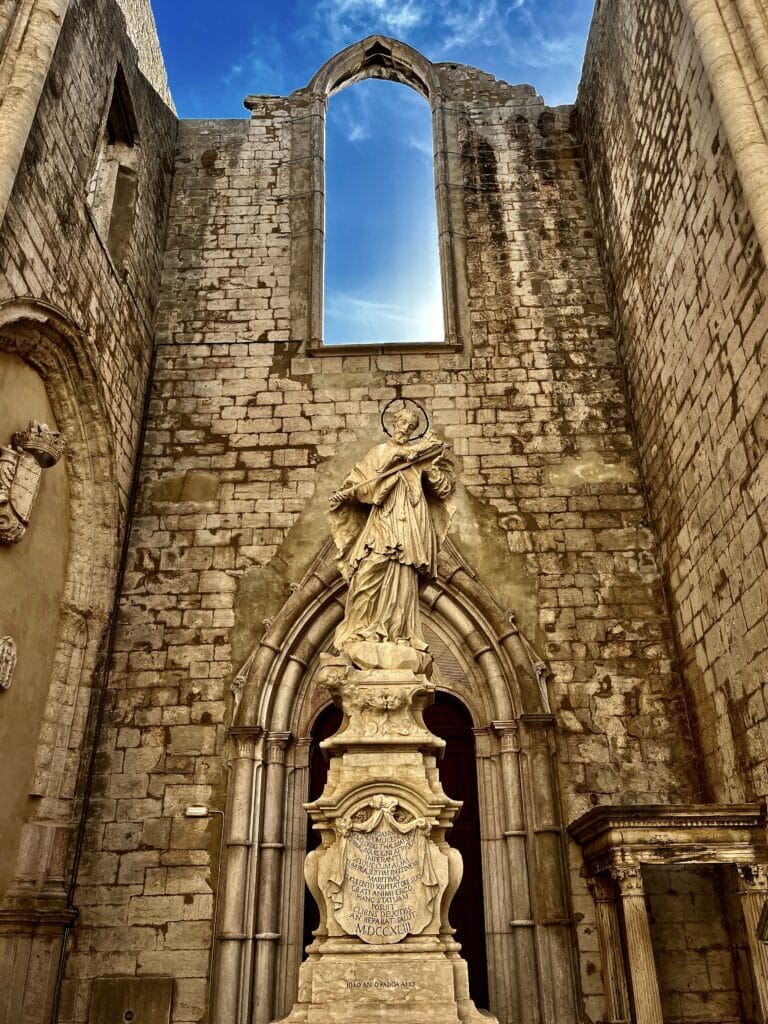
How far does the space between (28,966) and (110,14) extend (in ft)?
29.5

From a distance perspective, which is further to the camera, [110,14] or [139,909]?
[110,14]

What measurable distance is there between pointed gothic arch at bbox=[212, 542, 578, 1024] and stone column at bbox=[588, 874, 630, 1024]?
1.13 feet

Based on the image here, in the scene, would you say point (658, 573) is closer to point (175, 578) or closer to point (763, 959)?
point (763, 959)

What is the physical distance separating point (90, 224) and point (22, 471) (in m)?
2.87

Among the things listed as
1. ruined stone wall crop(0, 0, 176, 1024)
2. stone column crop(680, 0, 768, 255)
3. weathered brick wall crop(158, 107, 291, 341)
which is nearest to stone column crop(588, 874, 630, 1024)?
ruined stone wall crop(0, 0, 176, 1024)

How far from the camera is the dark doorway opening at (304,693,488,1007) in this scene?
278 inches

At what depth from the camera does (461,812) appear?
7.52 metres

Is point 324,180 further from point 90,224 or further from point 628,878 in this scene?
point 628,878

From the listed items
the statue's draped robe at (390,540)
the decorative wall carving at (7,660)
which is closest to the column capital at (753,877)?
the statue's draped robe at (390,540)

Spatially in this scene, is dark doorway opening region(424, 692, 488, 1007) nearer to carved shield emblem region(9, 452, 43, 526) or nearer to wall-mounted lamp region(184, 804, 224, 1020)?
wall-mounted lamp region(184, 804, 224, 1020)

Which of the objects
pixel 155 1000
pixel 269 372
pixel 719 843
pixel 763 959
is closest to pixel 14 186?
pixel 269 372

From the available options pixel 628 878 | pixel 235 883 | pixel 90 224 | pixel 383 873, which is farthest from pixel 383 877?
pixel 90 224

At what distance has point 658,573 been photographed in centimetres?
791

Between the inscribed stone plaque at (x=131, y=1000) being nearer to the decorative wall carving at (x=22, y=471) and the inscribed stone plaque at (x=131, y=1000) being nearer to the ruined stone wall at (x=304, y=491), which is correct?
the ruined stone wall at (x=304, y=491)
